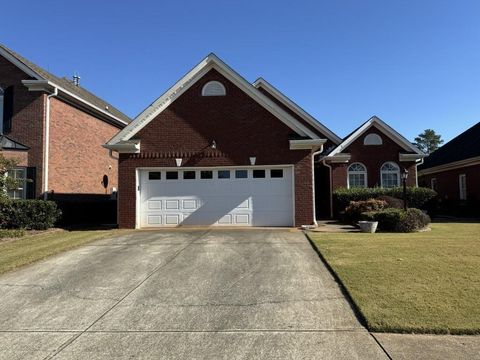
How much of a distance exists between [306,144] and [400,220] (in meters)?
4.25

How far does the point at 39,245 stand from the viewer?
38.1ft

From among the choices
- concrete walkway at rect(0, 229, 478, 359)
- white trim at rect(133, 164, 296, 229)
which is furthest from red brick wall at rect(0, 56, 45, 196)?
concrete walkway at rect(0, 229, 478, 359)

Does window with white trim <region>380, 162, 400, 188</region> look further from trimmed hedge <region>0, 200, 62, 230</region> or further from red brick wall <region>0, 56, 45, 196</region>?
red brick wall <region>0, 56, 45, 196</region>

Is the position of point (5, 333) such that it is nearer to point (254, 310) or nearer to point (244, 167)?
point (254, 310)

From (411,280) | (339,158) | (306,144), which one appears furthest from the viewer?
(339,158)

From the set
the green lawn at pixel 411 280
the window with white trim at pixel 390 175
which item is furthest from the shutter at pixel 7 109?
the window with white trim at pixel 390 175

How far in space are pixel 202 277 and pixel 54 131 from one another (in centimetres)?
1369

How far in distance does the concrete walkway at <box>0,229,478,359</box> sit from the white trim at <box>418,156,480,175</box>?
17.3 metres

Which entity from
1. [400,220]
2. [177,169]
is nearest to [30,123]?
[177,169]

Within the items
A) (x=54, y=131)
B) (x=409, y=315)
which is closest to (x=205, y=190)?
(x=54, y=131)

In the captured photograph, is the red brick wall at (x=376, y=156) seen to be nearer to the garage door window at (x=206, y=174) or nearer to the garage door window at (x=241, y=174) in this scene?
the garage door window at (x=241, y=174)

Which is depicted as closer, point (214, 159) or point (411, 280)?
point (411, 280)

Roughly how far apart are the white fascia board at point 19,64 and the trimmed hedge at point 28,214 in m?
5.62

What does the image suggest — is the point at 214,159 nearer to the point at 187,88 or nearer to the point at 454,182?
the point at 187,88
